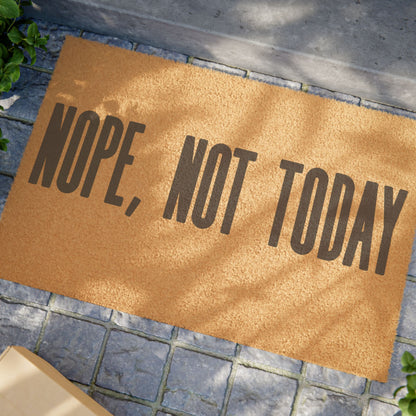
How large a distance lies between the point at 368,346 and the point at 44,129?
210cm

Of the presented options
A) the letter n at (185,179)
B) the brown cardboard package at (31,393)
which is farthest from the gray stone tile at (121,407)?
the letter n at (185,179)

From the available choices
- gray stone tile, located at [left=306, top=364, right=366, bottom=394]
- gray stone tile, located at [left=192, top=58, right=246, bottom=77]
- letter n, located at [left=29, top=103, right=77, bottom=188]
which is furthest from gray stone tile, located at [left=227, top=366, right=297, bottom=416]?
gray stone tile, located at [left=192, top=58, right=246, bottom=77]

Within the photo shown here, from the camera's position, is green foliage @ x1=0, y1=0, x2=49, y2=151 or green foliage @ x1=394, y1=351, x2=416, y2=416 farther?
green foliage @ x1=0, y1=0, x2=49, y2=151

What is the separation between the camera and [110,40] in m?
2.00

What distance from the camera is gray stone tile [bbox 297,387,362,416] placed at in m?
1.78

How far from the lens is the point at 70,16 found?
6.30 feet

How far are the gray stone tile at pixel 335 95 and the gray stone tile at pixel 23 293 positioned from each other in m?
1.84

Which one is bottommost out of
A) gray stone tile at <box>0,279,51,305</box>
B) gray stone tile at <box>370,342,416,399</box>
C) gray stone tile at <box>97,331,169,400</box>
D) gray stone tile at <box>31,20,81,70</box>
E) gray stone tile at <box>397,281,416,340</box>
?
gray stone tile at <box>97,331,169,400</box>

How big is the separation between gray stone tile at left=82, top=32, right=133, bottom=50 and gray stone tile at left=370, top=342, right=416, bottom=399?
2202 millimetres

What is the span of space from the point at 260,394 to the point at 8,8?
2171 mm

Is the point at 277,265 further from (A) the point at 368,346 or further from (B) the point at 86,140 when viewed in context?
(B) the point at 86,140

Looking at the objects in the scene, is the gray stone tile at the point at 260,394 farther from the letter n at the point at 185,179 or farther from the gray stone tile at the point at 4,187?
the gray stone tile at the point at 4,187

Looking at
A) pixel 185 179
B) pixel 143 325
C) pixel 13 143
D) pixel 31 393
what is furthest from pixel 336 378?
pixel 13 143

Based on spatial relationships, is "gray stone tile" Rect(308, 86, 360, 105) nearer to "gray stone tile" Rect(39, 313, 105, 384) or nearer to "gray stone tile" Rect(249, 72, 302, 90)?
"gray stone tile" Rect(249, 72, 302, 90)
